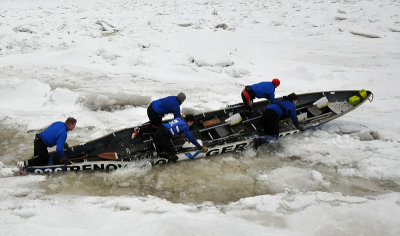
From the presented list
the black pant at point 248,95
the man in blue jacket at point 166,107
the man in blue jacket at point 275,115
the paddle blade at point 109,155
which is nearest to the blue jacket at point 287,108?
the man in blue jacket at point 275,115

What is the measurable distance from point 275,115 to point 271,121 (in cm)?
19

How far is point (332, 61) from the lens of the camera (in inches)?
542

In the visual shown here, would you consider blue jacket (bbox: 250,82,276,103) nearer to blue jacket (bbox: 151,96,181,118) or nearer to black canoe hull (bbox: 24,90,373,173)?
black canoe hull (bbox: 24,90,373,173)

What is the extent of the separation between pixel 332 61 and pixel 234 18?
813 cm

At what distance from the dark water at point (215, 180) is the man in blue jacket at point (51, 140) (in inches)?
19.6

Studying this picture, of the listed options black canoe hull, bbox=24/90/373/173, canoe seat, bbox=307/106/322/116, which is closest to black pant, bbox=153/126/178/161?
black canoe hull, bbox=24/90/373/173

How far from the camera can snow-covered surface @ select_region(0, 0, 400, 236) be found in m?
4.85

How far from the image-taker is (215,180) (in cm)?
662

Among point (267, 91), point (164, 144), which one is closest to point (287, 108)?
point (267, 91)

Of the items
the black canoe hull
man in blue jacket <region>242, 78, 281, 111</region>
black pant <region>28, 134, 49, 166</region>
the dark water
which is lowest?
the dark water

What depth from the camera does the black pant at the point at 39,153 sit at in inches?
245

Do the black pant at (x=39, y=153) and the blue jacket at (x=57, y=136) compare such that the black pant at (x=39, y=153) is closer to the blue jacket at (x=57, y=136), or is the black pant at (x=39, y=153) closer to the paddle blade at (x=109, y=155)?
the blue jacket at (x=57, y=136)

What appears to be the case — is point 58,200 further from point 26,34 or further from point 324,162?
point 26,34

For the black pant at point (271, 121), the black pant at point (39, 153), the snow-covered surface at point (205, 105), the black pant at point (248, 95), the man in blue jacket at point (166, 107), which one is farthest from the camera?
the black pant at point (248, 95)
